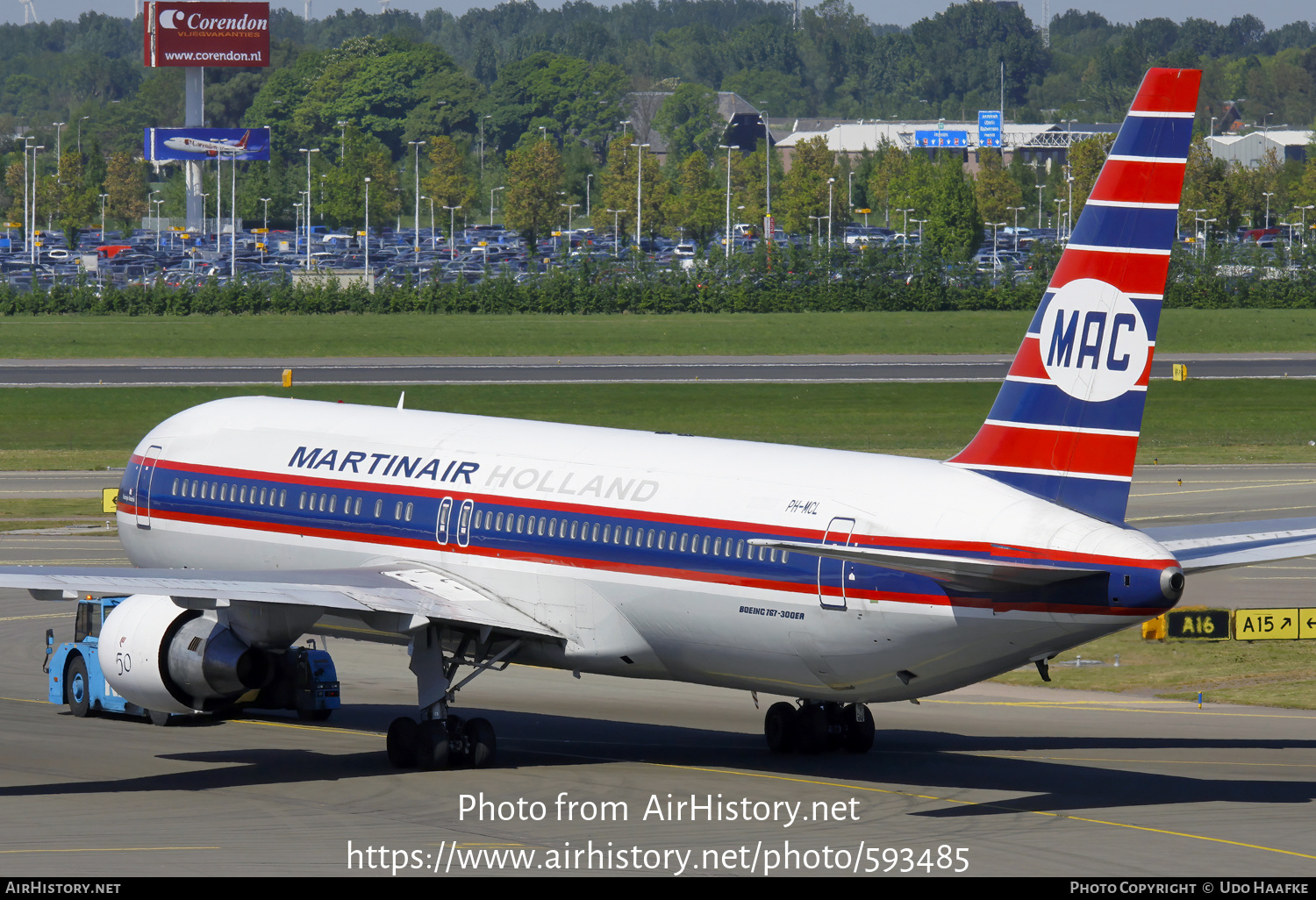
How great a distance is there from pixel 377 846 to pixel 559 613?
6489 mm

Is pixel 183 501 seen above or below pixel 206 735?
above

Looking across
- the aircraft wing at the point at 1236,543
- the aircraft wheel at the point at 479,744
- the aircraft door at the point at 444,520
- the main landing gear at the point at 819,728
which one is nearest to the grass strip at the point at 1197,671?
the aircraft wing at the point at 1236,543

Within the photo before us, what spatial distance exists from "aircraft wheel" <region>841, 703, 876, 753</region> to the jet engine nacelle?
9.84 meters

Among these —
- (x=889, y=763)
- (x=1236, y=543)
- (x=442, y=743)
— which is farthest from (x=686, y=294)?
(x=1236, y=543)

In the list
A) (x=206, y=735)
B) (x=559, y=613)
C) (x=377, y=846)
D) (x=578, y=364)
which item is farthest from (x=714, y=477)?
(x=578, y=364)

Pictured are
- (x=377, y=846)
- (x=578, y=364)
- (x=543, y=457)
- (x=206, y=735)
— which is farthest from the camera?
(x=578, y=364)

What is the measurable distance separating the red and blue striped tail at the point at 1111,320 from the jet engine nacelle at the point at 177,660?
12585 millimetres

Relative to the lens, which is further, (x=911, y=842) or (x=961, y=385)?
(x=961, y=385)

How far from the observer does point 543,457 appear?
102 ft

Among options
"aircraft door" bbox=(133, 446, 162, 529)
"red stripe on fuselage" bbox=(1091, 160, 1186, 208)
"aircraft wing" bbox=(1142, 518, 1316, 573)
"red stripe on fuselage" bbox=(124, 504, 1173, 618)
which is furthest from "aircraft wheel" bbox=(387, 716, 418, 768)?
"red stripe on fuselage" bbox=(1091, 160, 1186, 208)

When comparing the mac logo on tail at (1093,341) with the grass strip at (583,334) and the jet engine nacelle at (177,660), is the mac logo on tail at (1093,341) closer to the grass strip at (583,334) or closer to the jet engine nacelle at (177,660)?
the jet engine nacelle at (177,660)

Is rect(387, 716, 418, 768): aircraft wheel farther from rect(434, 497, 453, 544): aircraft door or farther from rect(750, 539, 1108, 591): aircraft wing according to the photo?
rect(750, 539, 1108, 591): aircraft wing

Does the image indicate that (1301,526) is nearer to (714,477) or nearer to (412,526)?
(714,477)

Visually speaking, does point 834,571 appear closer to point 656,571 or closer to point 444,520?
point 656,571
